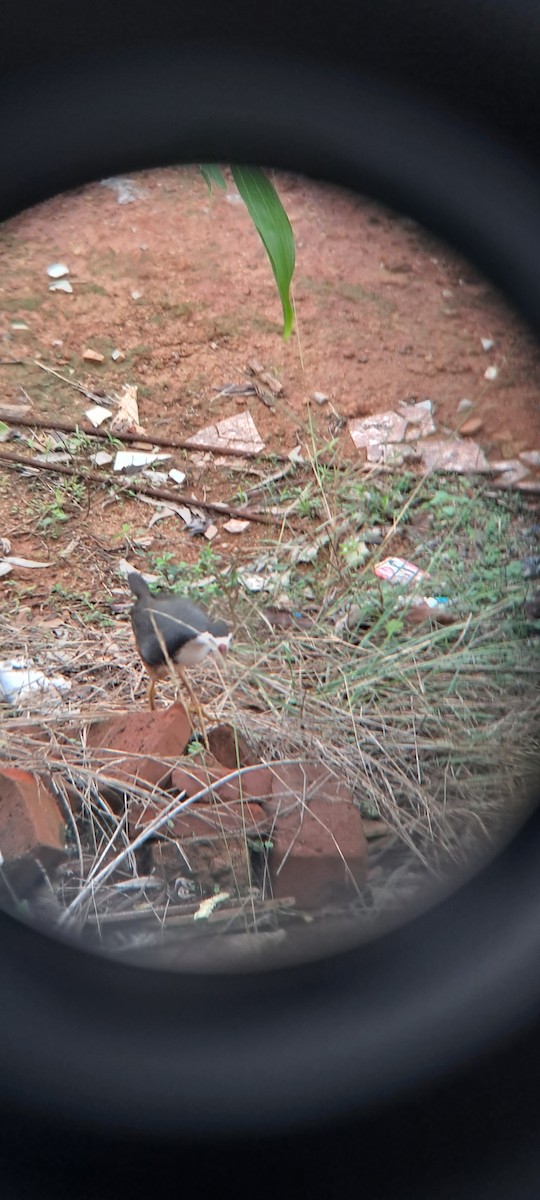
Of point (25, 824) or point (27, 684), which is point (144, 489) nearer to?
point (27, 684)

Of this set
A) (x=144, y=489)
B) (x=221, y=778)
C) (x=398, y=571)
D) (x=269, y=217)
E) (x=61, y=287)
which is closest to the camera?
(x=269, y=217)

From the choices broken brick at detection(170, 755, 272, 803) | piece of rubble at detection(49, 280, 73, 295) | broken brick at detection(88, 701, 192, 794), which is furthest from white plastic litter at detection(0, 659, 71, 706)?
piece of rubble at detection(49, 280, 73, 295)

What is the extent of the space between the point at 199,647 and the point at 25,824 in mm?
298

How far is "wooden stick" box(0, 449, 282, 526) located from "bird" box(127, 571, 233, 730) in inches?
22.5

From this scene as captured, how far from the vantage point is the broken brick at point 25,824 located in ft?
3.49

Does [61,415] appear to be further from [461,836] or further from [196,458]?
[461,836]

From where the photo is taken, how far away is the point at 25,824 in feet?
3.48

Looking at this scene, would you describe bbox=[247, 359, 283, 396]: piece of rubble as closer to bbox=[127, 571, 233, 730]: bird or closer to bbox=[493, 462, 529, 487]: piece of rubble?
bbox=[493, 462, 529, 487]: piece of rubble

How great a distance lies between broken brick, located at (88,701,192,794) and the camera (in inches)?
45.4

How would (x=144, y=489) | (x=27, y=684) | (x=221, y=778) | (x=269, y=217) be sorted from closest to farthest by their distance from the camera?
1. (x=269, y=217)
2. (x=221, y=778)
3. (x=27, y=684)
4. (x=144, y=489)

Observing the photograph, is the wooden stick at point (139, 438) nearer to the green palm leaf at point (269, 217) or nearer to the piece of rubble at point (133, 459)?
the piece of rubble at point (133, 459)

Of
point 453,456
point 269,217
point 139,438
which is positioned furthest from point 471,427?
point 269,217

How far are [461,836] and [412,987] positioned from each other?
73 centimetres

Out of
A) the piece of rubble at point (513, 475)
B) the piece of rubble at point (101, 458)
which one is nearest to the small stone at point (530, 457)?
the piece of rubble at point (513, 475)
